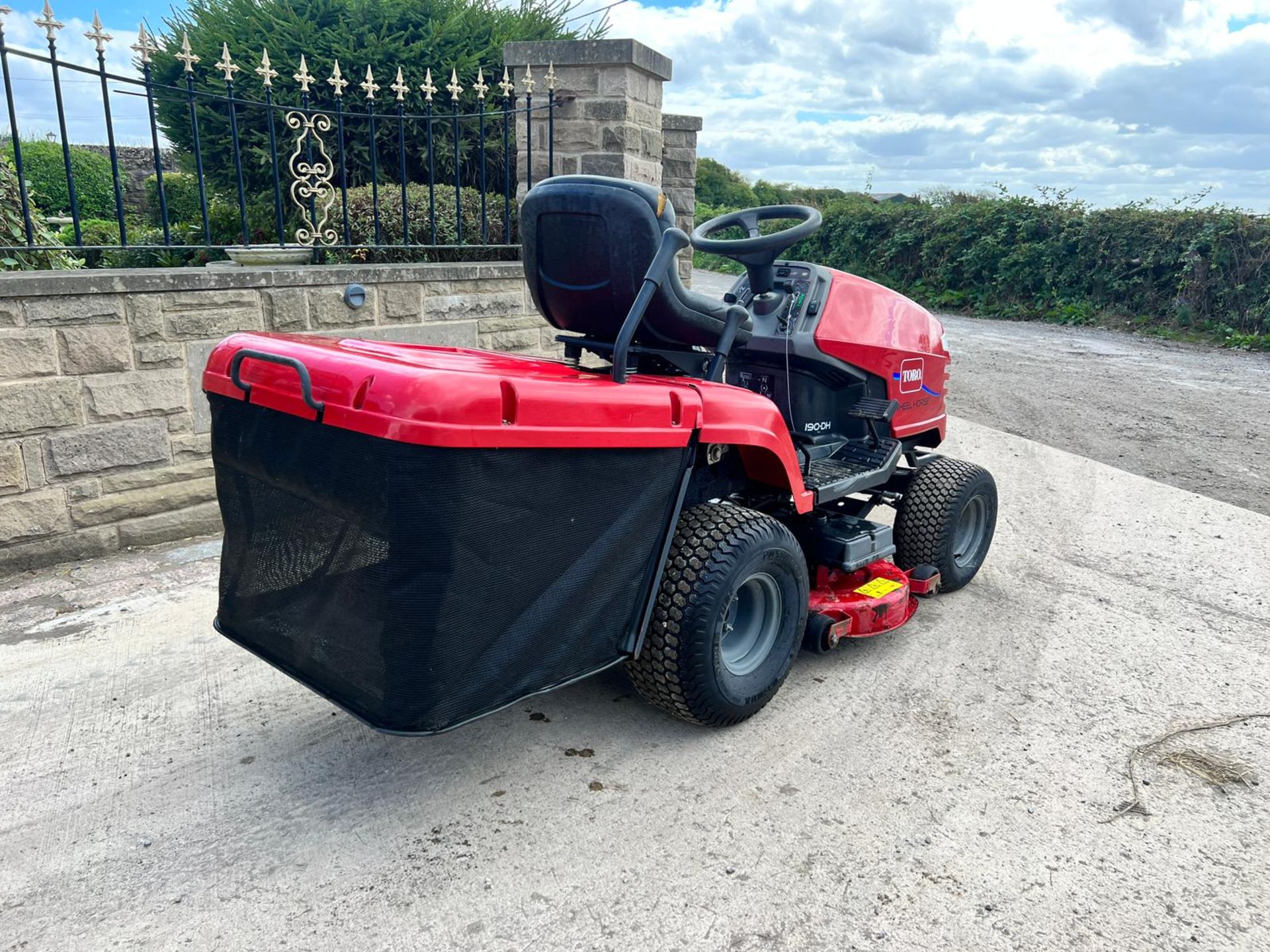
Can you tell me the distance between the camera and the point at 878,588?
3.63m

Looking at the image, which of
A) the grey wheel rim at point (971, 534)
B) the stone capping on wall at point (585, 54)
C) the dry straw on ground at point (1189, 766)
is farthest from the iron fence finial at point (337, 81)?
the dry straw on ground at point (1189, 766)

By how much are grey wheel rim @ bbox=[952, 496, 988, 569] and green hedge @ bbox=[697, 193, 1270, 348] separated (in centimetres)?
1050

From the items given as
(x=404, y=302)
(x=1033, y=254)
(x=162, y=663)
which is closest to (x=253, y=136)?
(x=404, y=302)

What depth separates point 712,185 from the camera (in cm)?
3216

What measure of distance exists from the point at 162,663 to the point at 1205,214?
14.6m

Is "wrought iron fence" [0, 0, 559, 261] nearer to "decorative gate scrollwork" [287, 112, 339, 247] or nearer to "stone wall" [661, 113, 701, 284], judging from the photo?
"decorative gate scrollwork" [287, 112, 339, 247]

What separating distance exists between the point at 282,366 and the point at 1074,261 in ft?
50.2

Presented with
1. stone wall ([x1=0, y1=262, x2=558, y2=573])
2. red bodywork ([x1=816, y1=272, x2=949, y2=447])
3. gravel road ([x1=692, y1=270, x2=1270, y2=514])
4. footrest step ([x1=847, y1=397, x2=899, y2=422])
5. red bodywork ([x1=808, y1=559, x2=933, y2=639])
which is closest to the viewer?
red bodywork ([x1=808, y1=559, x2=933, y2=639])

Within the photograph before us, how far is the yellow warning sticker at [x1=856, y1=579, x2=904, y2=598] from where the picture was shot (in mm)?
3576

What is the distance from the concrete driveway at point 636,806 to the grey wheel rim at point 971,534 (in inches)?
19.3

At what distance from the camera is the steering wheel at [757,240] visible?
3.08 metres

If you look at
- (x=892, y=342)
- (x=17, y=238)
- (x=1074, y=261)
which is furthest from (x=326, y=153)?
(x=1074, y=261)

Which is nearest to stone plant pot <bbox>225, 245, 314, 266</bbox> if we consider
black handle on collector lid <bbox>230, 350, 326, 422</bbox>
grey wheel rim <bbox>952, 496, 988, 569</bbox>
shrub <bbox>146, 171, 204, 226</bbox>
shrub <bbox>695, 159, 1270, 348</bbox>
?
black handle on collector lid <bbox>230, 350, 326, 422</bbox>

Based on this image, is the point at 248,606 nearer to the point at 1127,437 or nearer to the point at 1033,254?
the point at 1127,437
